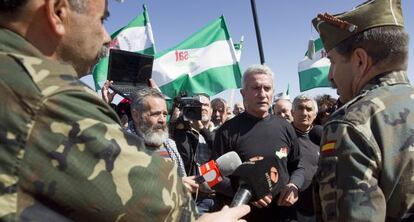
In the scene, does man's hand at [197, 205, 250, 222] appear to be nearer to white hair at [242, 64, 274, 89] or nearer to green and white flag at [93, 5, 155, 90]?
white hair at [242, 64, 274, 89]

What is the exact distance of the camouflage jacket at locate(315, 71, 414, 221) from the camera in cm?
165

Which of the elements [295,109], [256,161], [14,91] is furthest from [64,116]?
[295,109]

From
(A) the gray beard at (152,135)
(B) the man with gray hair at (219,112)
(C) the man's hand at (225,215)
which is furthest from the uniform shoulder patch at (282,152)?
(B) the man with gray hair at (219,112)

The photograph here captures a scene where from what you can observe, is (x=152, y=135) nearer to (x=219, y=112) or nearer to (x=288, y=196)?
(x=288, y=196)

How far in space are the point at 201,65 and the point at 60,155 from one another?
812 centimetres

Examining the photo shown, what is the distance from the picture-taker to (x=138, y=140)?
1.03m

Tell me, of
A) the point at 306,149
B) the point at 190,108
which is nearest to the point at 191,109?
the point at 190,108

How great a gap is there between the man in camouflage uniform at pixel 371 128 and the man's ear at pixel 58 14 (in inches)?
45.6

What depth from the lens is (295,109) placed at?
5188mm

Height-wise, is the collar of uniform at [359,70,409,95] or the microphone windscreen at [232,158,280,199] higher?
the collar of uniform at [359,70,409,95]

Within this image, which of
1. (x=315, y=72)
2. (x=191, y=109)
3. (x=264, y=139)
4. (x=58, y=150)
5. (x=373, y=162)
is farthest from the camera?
(x=315, y=72)

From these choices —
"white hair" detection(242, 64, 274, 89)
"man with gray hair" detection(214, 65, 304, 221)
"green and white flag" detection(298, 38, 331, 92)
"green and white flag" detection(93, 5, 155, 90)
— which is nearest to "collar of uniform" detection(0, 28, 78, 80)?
"man with gray hair" detection(214, 65, 304, 221)

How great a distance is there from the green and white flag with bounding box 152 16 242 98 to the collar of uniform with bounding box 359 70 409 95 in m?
6.73

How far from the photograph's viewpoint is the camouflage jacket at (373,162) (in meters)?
1.65
